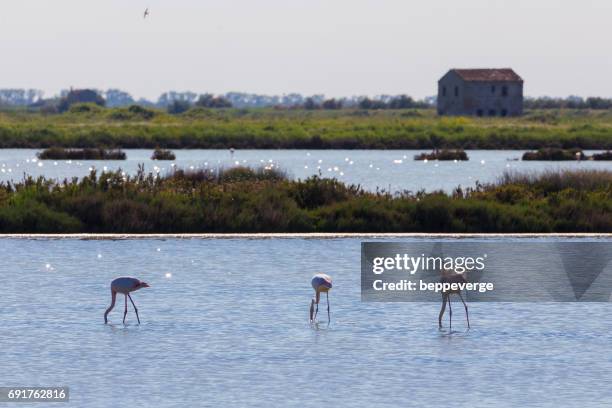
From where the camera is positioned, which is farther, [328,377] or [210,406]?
[328,377]

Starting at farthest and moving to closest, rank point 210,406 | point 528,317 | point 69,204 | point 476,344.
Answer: point 69,204
point 528,317
point 476,344
point 210,406

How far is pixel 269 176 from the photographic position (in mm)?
42344

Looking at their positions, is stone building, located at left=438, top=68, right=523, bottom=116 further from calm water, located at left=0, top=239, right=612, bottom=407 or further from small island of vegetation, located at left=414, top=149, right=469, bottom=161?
calm water, located at left=0, top=239, right=612, bottom=407

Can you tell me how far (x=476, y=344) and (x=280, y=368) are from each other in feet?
9.76

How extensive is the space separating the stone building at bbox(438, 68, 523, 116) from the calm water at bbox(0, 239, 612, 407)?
14685cm

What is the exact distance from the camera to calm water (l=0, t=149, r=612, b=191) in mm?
64250

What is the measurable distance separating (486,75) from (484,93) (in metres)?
2.18

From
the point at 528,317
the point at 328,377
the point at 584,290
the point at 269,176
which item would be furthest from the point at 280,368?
the point at 269,176

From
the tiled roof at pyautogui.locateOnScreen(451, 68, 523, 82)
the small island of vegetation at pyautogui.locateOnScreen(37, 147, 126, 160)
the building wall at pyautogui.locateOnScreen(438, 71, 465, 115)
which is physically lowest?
the small island of vegetation at pyautogui.locateOnScreen(37, 147, 126, 160)

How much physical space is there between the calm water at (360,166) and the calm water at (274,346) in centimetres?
3380

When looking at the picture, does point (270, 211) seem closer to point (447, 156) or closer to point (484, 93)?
point (447, 156)

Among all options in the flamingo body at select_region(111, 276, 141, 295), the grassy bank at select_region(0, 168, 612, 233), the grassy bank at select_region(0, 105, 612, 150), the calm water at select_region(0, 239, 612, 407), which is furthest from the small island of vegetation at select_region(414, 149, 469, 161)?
the flamingo body at select_region(111, 276, 141, 295)

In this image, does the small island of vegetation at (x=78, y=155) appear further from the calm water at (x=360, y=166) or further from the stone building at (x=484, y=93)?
the stone building at (x=484, y=93)

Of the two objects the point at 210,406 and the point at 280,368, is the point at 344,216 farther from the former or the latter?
the point at 210,406
